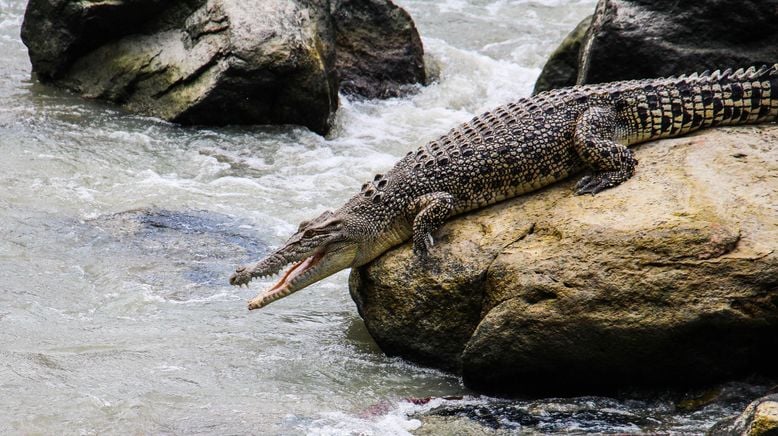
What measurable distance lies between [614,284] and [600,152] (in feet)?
3.73

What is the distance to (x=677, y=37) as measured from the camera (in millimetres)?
8195

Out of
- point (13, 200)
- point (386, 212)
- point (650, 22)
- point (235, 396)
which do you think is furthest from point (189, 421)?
point (650, 22)

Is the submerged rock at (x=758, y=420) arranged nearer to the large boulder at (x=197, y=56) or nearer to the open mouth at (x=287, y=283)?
the open mouth at (x=287, y=283)

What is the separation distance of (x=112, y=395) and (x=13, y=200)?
3.79m

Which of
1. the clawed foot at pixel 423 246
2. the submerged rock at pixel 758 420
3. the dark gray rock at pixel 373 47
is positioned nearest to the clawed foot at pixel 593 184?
the clawed foot at pixel 423 246

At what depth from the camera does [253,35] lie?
10.4 metres

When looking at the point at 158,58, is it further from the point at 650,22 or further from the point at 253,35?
the point at 650,22

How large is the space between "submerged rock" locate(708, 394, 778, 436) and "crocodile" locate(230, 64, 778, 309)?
7.03 ft

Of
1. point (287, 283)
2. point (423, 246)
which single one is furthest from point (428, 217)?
point (287, 283)

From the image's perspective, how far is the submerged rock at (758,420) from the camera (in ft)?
13.5

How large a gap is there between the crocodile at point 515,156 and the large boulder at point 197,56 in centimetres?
444

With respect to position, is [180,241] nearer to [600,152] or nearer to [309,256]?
[309,256]

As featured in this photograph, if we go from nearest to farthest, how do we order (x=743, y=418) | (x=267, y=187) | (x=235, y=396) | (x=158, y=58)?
(x=743, y=418)
(x=235, y=396)
(x=267, y=187)
(x=158, y=58)

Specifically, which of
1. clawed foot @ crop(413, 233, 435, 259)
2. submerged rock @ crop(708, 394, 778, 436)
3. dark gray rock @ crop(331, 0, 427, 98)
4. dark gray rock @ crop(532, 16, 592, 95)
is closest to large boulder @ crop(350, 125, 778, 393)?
clawed foot @ crop(413, 233, 435, 259)
